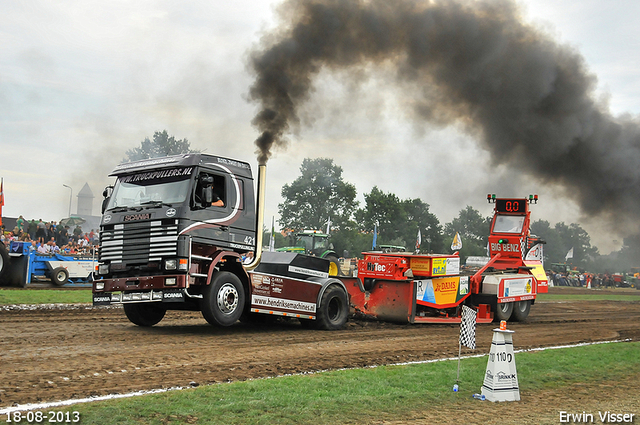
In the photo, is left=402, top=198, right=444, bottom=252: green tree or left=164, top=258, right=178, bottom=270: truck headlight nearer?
left=164, top=258, right=178, bottom=270: truck headlight

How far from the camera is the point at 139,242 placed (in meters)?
10.9

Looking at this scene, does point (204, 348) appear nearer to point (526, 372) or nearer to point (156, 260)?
point (156, 260)

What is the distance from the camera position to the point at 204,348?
9641 mm

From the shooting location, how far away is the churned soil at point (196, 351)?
686 cm

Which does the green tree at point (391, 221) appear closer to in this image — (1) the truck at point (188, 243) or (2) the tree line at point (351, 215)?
(2) the tree line at point (351, 215)

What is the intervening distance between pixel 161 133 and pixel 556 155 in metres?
49.5

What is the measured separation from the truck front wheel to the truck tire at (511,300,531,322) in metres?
0.21

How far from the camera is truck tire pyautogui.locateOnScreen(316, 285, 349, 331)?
42.8ft

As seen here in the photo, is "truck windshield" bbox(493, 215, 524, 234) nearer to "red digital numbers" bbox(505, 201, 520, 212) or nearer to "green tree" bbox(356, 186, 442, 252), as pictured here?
"red digital numbers" bbox(505, 201, 520, 212)

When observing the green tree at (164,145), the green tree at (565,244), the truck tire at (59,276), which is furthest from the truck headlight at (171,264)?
the green tree at (565,244)

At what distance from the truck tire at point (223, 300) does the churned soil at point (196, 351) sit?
15.6 inches

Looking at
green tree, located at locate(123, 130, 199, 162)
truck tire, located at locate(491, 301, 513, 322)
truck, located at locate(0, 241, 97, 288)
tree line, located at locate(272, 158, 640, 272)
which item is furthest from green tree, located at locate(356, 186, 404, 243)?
truck tire, located at locate(491, 301, 513, 322)

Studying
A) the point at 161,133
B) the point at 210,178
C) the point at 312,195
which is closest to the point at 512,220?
the point at 210,178

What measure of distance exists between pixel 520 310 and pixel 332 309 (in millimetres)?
7572
